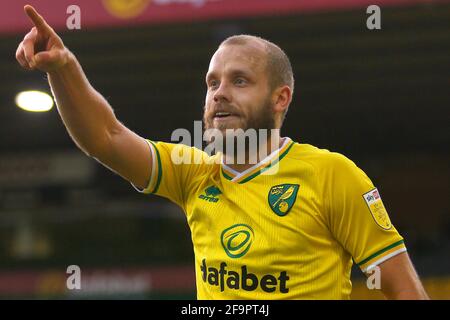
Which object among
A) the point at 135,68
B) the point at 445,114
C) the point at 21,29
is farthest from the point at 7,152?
the point at 445,114

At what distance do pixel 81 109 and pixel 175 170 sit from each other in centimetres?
55

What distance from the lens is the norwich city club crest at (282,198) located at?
10.0 feet

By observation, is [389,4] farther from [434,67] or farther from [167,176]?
[167,176]

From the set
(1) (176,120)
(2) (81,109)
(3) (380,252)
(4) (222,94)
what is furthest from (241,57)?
(1) (176,120)

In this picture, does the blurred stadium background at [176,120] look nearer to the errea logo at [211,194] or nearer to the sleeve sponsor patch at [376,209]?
the errea logo at [211,194]

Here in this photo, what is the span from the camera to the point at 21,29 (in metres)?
9.77

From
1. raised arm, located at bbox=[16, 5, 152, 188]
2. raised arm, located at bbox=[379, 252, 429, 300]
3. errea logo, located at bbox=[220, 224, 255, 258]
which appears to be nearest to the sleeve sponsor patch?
raised arm, located at bbox=[379, 252, 429, 300]

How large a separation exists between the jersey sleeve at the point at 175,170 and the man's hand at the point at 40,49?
0.64 meters

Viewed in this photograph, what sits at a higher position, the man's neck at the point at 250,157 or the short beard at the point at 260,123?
the short beard at the point at 260,123

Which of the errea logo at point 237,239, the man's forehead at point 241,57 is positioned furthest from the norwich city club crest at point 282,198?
the man's forehead at point 241,57

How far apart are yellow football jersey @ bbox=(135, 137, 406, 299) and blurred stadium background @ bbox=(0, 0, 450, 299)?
6.11 m

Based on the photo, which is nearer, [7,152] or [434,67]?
[434,67]
